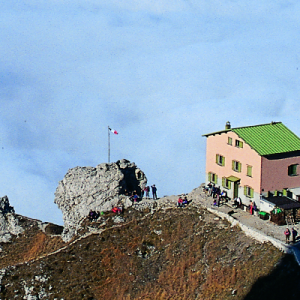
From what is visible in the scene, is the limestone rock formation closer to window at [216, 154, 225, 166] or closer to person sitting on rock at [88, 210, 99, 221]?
person sitting on rock at [88, 210, 99, 221]

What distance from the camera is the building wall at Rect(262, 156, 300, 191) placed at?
90688 millimetres

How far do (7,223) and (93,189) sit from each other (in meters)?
13.4

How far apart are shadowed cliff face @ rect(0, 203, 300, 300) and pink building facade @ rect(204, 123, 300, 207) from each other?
18.0 ft

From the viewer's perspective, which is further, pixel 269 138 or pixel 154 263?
pixel 269 138

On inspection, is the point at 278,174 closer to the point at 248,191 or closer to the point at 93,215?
the point at 248,191

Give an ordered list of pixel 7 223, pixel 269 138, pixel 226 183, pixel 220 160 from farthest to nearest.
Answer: pixel 7 223 → pixel 220 160 → pixel 226 183 → pixel 269 138

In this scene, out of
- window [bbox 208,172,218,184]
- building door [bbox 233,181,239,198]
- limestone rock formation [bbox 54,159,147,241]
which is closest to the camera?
building door [bbox 233,181,239,198]

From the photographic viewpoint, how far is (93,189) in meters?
97.4

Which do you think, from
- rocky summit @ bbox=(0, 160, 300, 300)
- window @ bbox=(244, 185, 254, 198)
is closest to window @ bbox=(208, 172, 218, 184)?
rocky summit @ bbox=(0, 160, 300, 300)

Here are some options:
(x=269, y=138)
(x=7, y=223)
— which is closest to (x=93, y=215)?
(x=7, y=223)

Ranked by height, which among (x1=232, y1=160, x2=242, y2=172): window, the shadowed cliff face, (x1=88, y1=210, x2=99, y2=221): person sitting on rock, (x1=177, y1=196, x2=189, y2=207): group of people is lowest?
the shadowed cliff face

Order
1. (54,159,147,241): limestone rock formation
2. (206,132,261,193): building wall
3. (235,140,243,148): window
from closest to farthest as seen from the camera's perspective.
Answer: (206,132,261,193): building wall
(235,140,243,148): window
(54,159,147,241): limestone rock formation

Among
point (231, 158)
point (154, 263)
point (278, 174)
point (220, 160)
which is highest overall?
point (220, 160)

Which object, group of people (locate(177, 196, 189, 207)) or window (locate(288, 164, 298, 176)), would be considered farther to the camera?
group of people (locate(177, 196, 189, 207))
